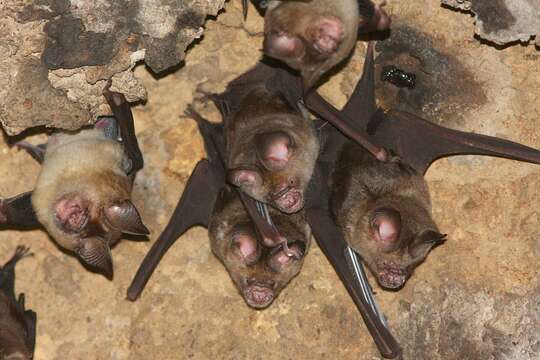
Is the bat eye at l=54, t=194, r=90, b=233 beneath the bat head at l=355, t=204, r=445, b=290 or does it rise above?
above

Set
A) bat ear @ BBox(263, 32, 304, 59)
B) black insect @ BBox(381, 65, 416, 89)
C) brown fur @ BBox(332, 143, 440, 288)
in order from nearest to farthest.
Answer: bat ear @ BBox(263, 32, 304, 59)
brown fur @ BBox(332, 143, 440, 288)
black insect @ BBox(381, 65, 416, 89)

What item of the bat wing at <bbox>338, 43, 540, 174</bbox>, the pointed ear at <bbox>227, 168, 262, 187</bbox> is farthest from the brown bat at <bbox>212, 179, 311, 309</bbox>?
the bat wing at <bbox>338, 43, 540, 174</bbox>

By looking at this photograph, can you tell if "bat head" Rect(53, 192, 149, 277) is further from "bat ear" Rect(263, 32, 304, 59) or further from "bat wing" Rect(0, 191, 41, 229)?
"bat ear" Rect(263, 32, 304, 59)

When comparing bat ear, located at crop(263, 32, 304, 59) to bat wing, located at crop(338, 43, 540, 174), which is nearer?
bat ear, located at crop(263, 32, 304, 59)

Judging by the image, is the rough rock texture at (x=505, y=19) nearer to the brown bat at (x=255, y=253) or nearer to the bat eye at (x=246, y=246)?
the brown bat at (x=255, y=253)

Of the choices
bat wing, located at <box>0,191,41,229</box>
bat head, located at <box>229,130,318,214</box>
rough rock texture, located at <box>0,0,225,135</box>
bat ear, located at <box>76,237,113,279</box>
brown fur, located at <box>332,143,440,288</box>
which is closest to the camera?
rough rock texture, located at <box>0,0,225,135</box>

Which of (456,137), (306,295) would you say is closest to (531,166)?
(456,137)

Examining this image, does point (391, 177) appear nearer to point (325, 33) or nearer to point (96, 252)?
point (325, 33)

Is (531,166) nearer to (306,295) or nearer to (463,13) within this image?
(463,13)
